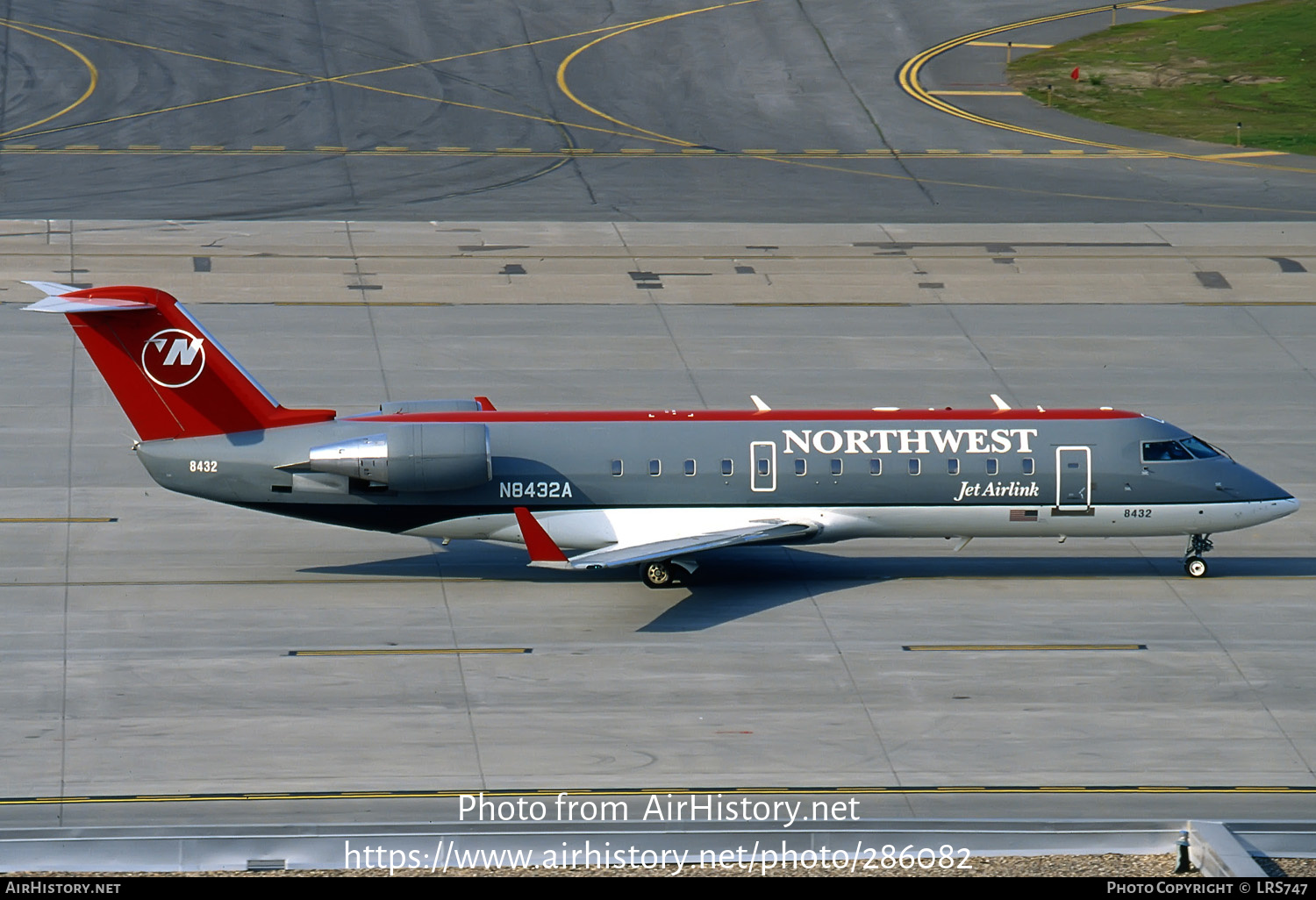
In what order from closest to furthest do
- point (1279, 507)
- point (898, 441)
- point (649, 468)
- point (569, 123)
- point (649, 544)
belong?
point (649, 544) < point (649, 468) < point (898, 441) < point (1279, 507) < point (569, 123)

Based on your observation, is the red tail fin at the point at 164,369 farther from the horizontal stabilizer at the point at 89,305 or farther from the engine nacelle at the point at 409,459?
the engine nacelle at the point at 409,459

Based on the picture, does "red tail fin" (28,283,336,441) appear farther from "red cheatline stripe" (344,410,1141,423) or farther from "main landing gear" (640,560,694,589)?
"main landing gear" (640,560,694,589)

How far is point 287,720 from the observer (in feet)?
91.5

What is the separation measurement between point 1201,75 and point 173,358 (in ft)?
179

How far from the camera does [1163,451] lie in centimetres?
3441

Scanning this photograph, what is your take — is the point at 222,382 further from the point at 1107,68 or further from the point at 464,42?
the point at 1107,68

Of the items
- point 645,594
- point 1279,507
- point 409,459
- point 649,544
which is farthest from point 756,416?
point 1279,507

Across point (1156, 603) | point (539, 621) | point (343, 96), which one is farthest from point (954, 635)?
point (343, 96)

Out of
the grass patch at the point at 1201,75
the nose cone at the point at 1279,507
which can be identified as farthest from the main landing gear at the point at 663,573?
the grass patch at the point at 1201,75

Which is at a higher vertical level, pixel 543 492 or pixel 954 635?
pixel 543 492

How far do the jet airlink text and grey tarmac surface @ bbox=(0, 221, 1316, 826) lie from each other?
285 centimetres

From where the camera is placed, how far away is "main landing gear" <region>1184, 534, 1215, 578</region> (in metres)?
34.8

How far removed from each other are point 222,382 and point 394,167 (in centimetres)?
3172

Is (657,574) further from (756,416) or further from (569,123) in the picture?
(569,123)
